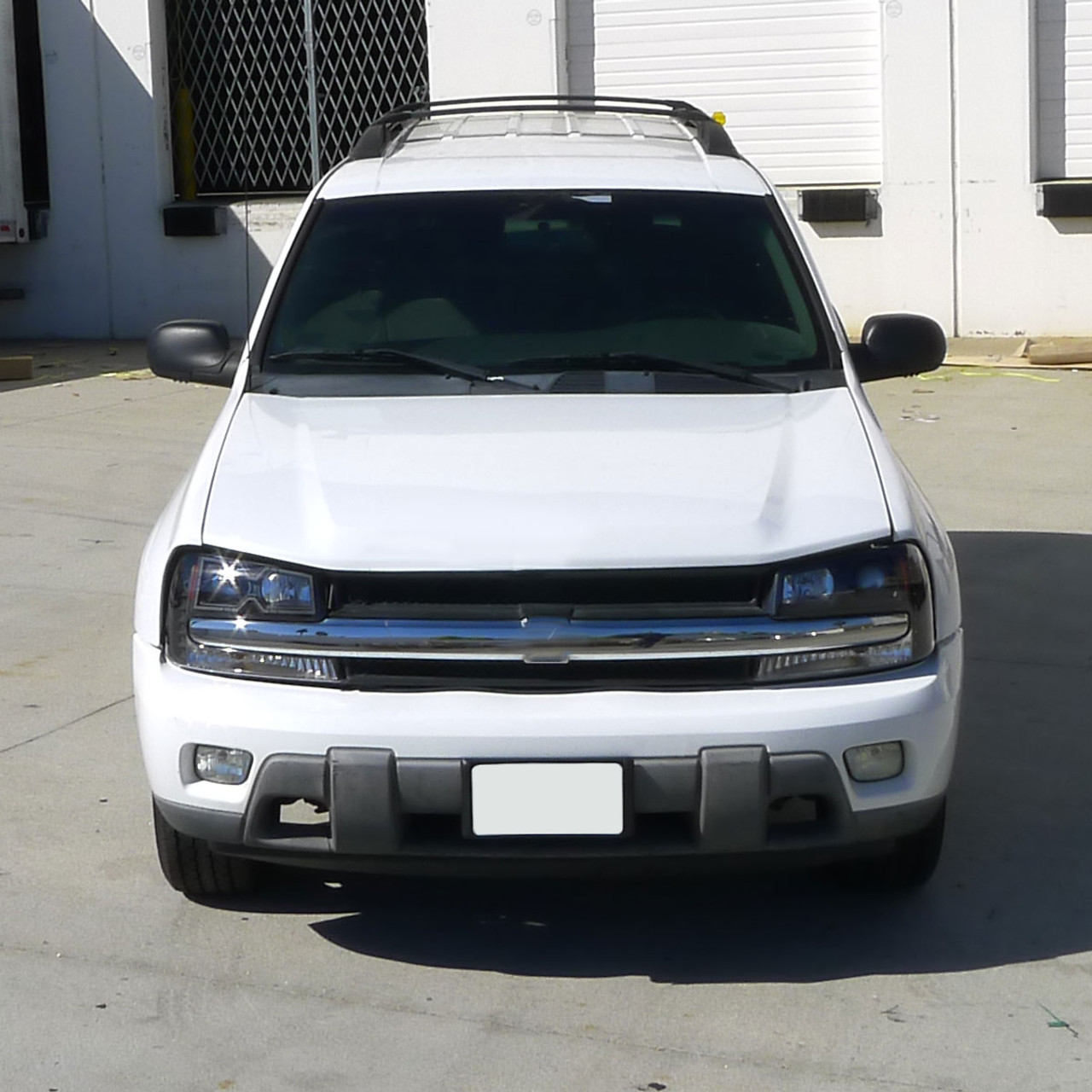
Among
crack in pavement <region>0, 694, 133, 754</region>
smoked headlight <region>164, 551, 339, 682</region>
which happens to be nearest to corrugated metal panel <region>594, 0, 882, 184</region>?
crack in pavement <region>0, 694, 133, 754</region>

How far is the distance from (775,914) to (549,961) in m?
0.54

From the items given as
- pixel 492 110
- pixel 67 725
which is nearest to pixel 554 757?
pixel 67 725

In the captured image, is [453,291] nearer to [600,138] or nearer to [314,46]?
→ [600,138]

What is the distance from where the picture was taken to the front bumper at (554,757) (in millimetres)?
3346

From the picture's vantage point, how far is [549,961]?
3.74m

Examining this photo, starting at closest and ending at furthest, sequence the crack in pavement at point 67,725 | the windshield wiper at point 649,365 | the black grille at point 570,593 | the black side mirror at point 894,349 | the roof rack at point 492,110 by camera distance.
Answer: the black grille at point 570,593, the windshield wiper at point 649,365, the black side mirror at point 894,349, the crack in pavement at point 67,725, the roof rack at point 492,110

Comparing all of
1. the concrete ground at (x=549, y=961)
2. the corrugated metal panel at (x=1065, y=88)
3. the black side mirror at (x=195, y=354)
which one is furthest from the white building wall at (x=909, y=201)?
the black side mirror at (x=195, y=354)

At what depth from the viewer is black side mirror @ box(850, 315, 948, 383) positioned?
4.89 metres

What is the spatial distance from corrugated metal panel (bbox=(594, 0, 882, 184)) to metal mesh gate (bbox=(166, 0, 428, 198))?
183 centimetres

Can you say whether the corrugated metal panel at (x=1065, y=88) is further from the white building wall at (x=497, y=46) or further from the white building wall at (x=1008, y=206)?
the white building wall at (x=497, y=46)

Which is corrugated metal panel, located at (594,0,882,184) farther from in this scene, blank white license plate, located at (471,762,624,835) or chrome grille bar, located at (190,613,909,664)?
blank white license plate, located at (471,762,624,835)

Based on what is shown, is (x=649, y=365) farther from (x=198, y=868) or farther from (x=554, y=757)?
(x=198, y=868)

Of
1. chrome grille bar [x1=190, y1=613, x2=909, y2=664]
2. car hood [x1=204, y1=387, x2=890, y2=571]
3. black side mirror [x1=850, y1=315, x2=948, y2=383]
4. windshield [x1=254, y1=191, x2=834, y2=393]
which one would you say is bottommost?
chrome grille bar [x1=190, y1=613, x2=909, y2=664]

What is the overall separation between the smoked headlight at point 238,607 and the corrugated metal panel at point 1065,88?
1157 centimetres
